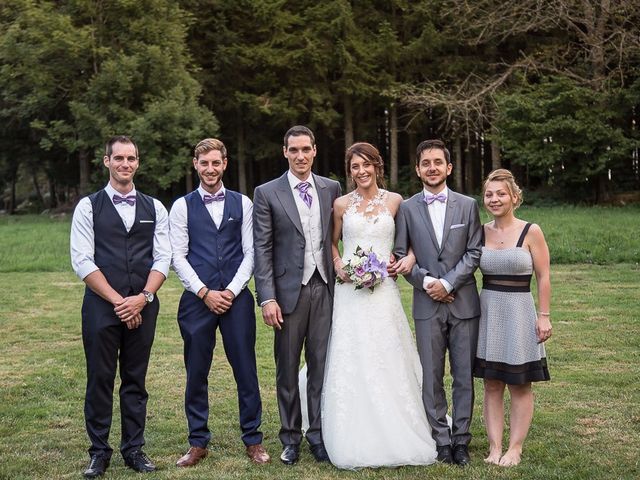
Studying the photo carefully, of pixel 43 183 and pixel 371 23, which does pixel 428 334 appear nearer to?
pixel 371 23

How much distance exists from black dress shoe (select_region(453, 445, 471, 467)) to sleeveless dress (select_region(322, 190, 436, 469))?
0.16 meters

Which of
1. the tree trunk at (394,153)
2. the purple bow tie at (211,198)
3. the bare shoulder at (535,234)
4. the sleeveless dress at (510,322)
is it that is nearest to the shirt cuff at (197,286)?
the purple bow tie at (211,198)

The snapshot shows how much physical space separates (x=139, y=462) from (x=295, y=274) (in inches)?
68.0

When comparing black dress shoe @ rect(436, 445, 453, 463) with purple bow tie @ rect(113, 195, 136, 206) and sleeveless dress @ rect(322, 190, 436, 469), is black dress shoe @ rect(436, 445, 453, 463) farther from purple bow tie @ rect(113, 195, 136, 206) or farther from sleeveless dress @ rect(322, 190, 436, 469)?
purple bow tie @ rect(113, 195, 136, 206)

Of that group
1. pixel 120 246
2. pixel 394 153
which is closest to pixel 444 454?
pixel 120 246

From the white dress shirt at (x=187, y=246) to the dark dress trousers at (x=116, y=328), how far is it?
203 mm

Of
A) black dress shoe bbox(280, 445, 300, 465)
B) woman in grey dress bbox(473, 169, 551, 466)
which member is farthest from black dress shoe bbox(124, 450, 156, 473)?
woman in grey dress bbox(473, 169, 551, 466)

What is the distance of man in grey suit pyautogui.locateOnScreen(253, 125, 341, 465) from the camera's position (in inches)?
232

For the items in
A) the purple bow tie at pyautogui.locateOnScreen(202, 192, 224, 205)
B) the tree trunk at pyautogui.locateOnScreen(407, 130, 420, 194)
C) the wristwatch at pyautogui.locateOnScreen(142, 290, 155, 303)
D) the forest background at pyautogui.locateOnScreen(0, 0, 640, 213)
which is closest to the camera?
the wristwatch at pyautogui.locateOnScreen(142, 290, 155, 303)

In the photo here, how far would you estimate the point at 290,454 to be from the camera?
5.84m

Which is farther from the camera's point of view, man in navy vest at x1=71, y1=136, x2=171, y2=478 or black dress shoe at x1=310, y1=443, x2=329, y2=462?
black dress shoe at x1=310, y1=443, x2=329, y2=462

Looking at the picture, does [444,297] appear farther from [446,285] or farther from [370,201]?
[370,201]

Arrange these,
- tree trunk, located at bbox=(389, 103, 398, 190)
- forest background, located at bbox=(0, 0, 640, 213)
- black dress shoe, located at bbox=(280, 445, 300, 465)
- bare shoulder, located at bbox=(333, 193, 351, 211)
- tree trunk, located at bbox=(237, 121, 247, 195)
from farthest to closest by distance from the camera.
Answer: tree trunk, located at bbox=(237, 121, 247, 195), tree trunk, located at bbox=(389, 103, 398, 190), forest background, located at bbox=(0, 0, 640, 213), bare shoulder, located at bbox=(333, 193, 351, 211), black dress shoe, located at bbox=(280, 445, 300, 465)

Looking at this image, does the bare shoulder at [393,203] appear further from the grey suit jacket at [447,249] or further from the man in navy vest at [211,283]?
the man in navy vest at [211,283]
